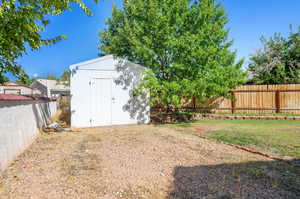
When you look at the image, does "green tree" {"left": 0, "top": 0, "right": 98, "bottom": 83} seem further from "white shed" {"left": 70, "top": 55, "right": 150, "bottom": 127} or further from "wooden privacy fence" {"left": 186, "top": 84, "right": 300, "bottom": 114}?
"wooden privacy fence" {"left": 186, "top": 84, "right": 300, "bottom": 114}

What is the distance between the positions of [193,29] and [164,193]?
25.3ft

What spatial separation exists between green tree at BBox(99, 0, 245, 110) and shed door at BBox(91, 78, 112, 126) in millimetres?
1557

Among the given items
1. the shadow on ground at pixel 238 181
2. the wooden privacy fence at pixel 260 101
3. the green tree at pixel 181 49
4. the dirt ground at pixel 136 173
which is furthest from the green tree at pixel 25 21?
the wooden privacy fence at pixel 260 101

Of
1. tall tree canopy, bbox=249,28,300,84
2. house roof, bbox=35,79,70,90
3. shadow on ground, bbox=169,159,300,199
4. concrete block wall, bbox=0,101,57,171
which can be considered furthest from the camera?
house roof, bbox=35,79,70,90

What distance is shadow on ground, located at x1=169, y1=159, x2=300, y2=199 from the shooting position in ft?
7.67

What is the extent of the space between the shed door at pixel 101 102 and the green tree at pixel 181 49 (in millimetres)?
1557

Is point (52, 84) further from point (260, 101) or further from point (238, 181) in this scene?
point (238, 181)

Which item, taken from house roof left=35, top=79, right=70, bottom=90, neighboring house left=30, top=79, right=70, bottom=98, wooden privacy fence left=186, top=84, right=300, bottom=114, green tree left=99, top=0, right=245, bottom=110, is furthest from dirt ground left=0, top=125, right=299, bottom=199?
house roof left=35, top=79, right=70, bottom=90

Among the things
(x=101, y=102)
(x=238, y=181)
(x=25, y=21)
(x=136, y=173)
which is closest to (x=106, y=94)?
(x=101, y=102)

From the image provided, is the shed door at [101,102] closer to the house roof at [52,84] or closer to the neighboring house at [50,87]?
the neighboring house at [50,87]

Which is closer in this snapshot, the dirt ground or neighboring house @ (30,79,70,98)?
the dirt ground

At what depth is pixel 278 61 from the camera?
14820mm

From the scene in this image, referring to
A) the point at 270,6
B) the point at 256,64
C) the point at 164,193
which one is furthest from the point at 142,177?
the point at 256,64

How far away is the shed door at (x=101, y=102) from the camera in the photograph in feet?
25.6
